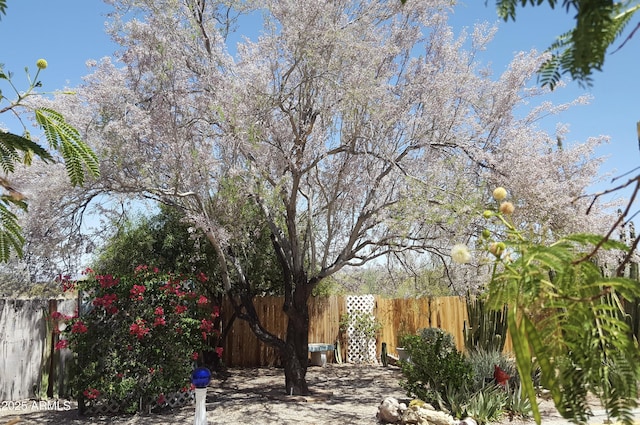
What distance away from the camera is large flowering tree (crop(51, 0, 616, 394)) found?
8711 mm

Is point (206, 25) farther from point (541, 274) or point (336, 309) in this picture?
point (336, 309)

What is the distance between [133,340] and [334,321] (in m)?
8.37

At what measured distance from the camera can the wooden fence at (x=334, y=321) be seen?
15.2 m

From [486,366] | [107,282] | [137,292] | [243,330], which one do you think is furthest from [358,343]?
[107,282]

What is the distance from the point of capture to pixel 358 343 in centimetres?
1645

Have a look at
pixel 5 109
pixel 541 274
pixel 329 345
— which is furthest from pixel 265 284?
pixel 541 274

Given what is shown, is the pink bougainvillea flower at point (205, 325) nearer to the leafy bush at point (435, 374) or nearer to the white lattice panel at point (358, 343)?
the leafy bush at point (435, 374)

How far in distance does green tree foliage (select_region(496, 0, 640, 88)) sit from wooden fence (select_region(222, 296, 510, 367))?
14.1m

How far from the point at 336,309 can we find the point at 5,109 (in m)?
13.4

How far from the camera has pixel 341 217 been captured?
35.9ft

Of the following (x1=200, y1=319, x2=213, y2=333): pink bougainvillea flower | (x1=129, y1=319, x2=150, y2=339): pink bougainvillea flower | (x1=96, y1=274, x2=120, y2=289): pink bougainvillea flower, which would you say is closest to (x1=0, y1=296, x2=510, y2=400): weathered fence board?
(x1=96, y1=274, x2=120, y2=289): pink bougainvillea flower

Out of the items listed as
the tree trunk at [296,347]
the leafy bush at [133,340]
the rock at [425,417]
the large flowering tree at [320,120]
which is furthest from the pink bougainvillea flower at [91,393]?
the rock at [425,417]

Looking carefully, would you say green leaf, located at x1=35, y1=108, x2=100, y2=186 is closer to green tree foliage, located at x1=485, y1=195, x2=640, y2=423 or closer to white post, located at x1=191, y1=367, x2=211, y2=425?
white post, located at x1=191, y1=367, x2=211, y2=425

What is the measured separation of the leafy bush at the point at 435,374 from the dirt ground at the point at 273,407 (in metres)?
0.36
